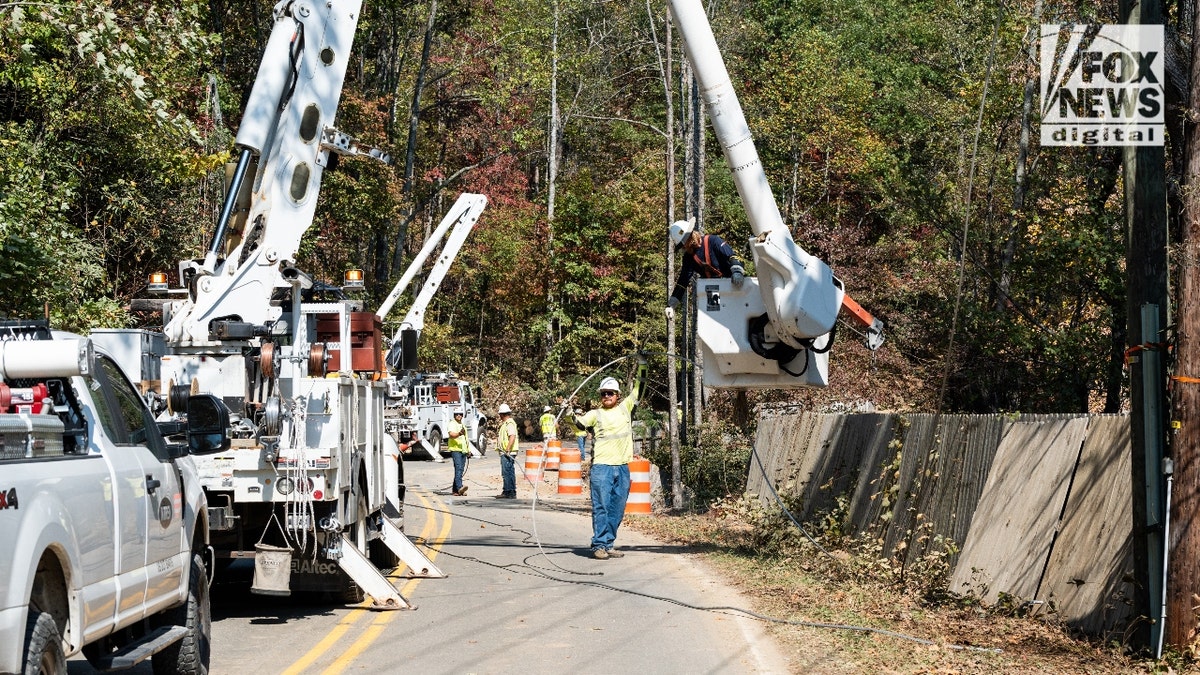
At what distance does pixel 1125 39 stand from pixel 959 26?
29.4 m

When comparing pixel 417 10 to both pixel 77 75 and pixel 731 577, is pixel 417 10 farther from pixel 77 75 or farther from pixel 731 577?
pixel 731 577

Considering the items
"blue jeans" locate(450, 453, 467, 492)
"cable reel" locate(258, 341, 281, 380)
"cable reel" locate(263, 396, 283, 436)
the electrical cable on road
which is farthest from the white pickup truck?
"blue jeans" locate(450, 453, 467, 492)

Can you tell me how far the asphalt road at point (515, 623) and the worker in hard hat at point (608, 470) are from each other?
0.36 meters

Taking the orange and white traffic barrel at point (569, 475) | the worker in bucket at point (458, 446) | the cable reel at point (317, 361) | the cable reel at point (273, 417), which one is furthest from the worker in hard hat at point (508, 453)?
the cable reel at point (273, 417)

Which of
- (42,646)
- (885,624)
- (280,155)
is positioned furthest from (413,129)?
(42,646)

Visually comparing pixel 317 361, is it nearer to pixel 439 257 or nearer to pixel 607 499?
pixel 607 499

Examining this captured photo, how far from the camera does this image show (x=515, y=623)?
37.2 feet

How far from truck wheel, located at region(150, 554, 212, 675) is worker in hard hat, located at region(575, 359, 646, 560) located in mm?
7688

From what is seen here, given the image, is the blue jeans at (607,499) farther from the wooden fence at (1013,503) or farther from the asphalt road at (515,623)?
the wooden fence at (1013,503)

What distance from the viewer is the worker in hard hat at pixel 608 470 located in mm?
16062

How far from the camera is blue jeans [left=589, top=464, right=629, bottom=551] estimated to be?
52.6 feet

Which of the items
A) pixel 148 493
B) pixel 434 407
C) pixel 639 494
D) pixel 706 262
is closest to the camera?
pixel 148 493

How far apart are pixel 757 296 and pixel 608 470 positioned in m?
2.77

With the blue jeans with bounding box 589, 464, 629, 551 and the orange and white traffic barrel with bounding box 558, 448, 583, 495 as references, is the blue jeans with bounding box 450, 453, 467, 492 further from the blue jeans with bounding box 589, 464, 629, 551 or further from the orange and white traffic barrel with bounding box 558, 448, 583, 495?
the blue jeans with bounding box 589, 464, 629, 551
